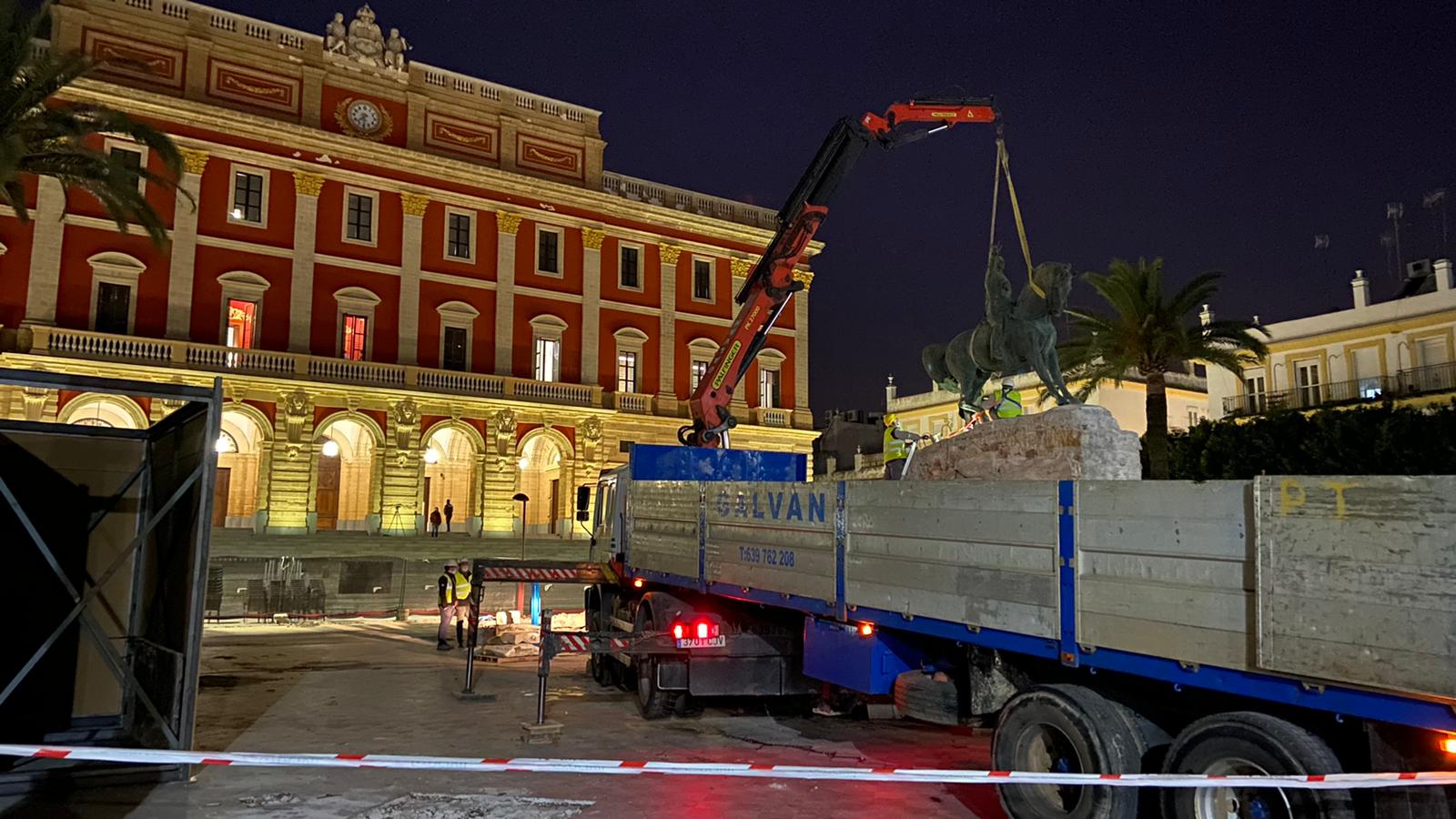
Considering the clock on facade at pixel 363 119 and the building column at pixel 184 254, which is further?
the clock on facade at pixel 363 119

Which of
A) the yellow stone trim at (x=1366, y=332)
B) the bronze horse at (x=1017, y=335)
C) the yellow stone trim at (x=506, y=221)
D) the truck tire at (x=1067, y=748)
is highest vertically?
the yellow stone trim at (x=506, y=221)

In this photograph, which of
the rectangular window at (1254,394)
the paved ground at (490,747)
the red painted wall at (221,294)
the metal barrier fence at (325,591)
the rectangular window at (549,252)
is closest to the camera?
the paved ground at (490,747)

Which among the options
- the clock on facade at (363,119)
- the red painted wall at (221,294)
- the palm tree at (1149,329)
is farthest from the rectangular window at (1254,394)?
the red painted wall at (221,294)

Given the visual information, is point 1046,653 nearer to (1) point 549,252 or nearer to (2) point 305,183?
(2) point 305,183

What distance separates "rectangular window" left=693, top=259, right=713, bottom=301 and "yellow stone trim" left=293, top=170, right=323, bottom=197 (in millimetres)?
15257

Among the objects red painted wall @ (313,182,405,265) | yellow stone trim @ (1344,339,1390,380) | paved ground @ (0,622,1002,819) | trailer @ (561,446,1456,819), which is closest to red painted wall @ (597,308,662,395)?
red painted wall @ (313,182,405,265)

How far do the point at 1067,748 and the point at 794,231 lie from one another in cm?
1390

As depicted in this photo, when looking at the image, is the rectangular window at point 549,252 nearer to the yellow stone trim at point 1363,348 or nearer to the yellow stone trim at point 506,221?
the yellow stone trim at point 506,221

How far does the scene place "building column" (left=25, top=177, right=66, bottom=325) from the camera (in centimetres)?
2922

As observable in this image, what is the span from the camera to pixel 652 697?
423 inches

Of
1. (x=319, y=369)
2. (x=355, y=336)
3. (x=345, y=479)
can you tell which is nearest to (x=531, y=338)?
(x=355, y=336)

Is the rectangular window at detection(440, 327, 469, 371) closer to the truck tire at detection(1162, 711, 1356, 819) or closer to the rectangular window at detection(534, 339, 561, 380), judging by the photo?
the rectangular window at detection(534, 339, 561, 380)

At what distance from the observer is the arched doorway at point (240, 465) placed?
3186 cm

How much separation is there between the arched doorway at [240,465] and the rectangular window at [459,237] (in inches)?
364
